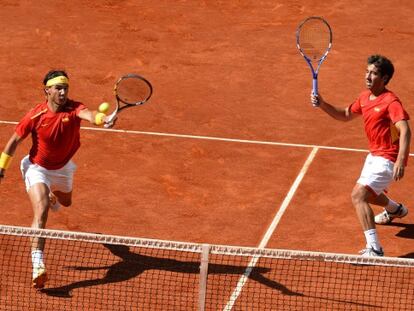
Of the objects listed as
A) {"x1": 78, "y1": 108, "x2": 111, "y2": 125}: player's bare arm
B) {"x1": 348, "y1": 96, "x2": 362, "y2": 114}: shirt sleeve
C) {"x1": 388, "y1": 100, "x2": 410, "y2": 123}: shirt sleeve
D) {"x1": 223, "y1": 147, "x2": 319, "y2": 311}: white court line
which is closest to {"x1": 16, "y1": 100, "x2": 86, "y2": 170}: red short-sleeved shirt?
{"x1": 78, "y1": 108, "x2": 111, "y2": 125}: player's bare arm

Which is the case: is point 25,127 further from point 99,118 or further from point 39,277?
point 39,277

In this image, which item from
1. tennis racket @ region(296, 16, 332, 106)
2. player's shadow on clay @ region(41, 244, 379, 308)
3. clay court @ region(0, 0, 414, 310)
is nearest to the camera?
player's shadow on clay @ region(41, 244, 379, 308)

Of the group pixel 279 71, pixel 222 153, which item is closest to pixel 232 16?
pixel 279 71

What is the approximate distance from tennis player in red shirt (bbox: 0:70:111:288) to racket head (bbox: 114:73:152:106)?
412 mm

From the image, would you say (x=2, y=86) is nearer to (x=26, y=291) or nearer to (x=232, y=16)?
(x=232, y=16)

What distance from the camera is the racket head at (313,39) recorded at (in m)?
13.9

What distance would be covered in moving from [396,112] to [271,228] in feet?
7.25

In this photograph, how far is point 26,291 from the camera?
1170cm

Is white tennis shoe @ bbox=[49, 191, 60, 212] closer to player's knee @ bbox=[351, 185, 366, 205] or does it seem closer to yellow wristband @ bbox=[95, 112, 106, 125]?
yellow wristband @ bbox=[95, 112, 106, 125]

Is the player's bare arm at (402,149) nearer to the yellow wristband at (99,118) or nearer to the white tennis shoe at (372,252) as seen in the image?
the white tennis shoe at (372,252)

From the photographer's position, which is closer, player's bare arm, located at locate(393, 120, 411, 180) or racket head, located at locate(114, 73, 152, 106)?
player's bare arm, located at locate(393, 120, 411, 180)

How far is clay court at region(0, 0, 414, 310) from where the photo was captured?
13.6 m

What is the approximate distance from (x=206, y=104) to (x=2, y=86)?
11.0 ft

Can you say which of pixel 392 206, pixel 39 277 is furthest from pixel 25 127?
pixel 392 206
